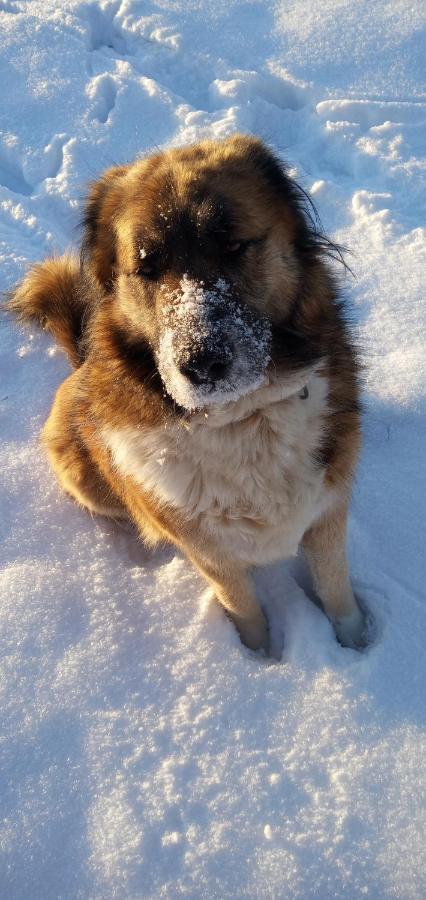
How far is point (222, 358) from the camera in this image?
1.60 m

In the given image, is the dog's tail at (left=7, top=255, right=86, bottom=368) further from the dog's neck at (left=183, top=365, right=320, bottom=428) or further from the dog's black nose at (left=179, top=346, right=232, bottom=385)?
the dog's black nose at (left=179, top=346, right=232, bottom=385)

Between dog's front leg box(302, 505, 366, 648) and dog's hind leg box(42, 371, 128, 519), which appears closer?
dog's front leg box(302, 505, 366, 648)

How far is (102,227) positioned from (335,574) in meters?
1.49

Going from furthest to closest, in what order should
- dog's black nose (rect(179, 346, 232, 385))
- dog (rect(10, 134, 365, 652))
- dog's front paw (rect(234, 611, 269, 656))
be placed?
dog's front paw (rect(234, 611, 269, 656)), dog (rect(10, 134, 365, 652)), dog's black nose (rect(179, 346, 232, 385))

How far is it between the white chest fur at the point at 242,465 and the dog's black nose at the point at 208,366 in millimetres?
227

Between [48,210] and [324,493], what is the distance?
297 cm

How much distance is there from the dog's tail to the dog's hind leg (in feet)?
0.76

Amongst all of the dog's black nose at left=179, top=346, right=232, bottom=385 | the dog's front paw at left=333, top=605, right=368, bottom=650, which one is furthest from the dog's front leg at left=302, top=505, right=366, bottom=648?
the dog's black nose at left=179, top=346, right=232, bottom=385

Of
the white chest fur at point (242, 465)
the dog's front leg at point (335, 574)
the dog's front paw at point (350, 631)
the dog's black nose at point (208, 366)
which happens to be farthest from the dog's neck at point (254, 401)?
the dog's front paw at point (350, 631)

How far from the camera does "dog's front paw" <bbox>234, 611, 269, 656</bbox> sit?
7.72 ft

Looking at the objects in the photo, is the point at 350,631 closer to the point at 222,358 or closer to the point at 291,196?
the point at 222,358

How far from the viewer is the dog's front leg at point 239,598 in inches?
84.4

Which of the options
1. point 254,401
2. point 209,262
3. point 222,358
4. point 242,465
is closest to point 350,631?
point 242,465

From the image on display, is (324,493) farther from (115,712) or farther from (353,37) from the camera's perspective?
(353,37)
